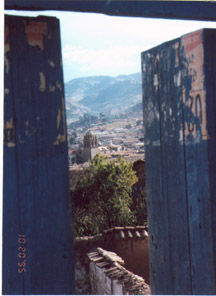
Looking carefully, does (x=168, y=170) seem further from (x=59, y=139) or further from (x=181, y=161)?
(x=59, y=139)

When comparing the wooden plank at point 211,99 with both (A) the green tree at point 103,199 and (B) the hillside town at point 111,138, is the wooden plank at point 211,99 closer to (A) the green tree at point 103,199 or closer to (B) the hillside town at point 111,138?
(A) the green tree at point 103,199

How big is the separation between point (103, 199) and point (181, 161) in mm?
17617

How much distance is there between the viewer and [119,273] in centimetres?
916

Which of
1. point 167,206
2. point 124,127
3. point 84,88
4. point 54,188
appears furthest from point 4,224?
point 84,88

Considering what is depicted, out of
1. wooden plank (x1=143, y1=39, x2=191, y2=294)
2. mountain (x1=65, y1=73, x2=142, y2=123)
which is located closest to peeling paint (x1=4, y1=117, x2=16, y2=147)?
wooden plank (x1=143, y1=39, x2=191, y2=294)

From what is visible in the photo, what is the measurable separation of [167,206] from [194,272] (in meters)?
0.25

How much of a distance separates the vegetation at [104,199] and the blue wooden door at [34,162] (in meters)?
15.9

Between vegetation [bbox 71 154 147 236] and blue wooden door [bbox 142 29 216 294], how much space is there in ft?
51.3

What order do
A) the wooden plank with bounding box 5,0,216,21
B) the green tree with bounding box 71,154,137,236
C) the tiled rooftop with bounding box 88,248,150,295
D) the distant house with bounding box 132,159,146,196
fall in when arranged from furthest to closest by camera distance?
the distant house with bounding box 132,159,146,196 → the green tree with bounding box 71,154,137,236 → the tiled rooftop with bounding box 88,248,150,295 → the wooden plank with bounding box 5,0,216,21

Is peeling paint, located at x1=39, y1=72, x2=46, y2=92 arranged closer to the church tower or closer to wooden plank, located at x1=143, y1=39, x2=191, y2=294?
wooden plank, located at x1=143, y1=39, x2=191, y2=294

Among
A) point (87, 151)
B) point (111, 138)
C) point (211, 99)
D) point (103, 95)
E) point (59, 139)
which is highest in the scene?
point (103, 95)

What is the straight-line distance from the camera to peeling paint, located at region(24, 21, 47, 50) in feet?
3.89

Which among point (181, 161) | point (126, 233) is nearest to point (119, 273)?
point (126, 233)

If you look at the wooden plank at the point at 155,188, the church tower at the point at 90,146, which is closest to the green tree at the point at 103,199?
the wooden plank at the point at 155,188
